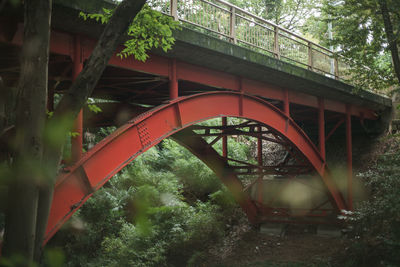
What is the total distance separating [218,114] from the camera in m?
8.41

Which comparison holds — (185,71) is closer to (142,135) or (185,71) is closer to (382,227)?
(142,135)

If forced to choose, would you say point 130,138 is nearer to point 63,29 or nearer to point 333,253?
point 63,29

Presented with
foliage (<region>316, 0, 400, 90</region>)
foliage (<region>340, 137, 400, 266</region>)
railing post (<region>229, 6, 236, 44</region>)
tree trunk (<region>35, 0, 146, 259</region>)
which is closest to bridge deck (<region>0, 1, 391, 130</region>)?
railing post (<region>229, 6, 236, 44</region>)

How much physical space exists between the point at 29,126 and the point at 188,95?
6196 millimetres

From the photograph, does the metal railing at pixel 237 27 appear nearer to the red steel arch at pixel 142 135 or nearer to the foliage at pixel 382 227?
the red steel arch at pixel 142 135

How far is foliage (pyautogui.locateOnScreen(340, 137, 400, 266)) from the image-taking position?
7.77 m

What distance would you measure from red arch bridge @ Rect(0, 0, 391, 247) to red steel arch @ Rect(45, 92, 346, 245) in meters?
0.02

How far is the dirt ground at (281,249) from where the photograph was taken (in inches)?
428

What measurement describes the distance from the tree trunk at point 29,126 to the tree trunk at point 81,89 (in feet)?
0.54

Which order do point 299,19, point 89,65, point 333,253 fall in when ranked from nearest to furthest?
point 89,65, point 333,253, point 299,19

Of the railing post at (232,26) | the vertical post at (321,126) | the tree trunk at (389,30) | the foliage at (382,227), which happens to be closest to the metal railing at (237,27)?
the railing post at (232,26)

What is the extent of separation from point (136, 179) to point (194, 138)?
141 inches

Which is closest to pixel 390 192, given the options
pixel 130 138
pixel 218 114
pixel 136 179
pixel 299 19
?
pixel 218 114

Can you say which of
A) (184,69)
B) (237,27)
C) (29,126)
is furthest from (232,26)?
(29,126)
